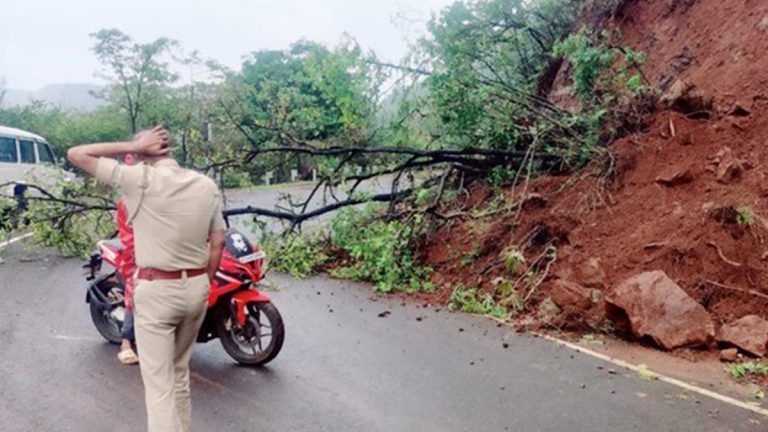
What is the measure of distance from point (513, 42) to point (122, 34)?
28.3 m

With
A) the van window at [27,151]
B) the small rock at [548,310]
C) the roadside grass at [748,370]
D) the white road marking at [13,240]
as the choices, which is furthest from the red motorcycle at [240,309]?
the van window at [27,151]

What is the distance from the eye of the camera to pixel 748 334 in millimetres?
6027

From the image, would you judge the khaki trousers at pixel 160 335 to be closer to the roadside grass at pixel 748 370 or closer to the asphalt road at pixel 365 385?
the asphalt road at pixel 365 385

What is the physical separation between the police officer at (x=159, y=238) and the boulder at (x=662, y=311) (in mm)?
4427

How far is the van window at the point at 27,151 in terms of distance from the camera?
1708 centimetres

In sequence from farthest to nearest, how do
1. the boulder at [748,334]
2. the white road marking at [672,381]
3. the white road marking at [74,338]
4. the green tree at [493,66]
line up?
1. the green tree at [493,66]
2. the white road marking at [74,338]
3. the boulder at [748,334]
4. the white road marking at [672,381]

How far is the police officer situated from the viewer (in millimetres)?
3643

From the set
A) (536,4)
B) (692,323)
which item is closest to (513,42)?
(536,4)

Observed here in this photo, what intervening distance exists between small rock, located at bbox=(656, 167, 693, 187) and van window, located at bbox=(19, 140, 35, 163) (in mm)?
15457

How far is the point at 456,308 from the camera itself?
8.07m

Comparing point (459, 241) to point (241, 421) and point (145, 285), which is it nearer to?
point (241, 421)

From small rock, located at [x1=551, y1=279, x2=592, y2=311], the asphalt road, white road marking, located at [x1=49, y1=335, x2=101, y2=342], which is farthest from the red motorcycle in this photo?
small rock, located at [x1=551, y1=279, x2=592, y2=311]

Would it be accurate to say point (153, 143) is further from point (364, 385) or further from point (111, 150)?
point (364, 385)

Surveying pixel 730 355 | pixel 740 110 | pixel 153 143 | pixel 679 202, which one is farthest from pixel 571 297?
pixel 153 143
